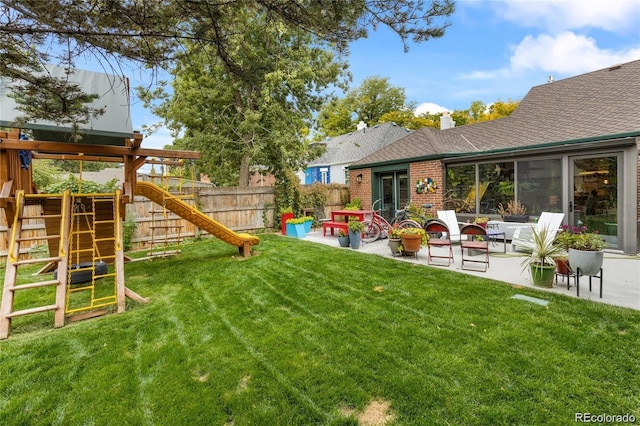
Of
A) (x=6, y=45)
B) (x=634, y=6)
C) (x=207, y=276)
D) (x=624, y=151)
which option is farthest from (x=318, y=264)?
(x=634, y=6)

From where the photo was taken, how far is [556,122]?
8.84 meters

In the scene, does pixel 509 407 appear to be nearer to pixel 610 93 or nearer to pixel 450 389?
pixel 450 389

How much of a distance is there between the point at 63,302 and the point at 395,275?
4735 mm

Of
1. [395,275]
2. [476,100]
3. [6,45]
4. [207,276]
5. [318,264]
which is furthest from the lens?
[476,100]

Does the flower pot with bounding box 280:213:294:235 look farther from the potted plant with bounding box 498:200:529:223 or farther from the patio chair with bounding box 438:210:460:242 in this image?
the potted plant with bounding box 498:200:529:223

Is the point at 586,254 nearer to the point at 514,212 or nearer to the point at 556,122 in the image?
the point at 514,212

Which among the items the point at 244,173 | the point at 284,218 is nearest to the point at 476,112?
the point at 244,173

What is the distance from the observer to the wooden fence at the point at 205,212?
7611 millimetres

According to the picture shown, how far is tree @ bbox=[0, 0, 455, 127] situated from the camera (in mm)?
2598

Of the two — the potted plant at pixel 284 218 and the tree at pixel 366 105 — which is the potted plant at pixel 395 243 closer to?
the potted plant at pixel 284 218

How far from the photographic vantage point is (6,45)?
9.08 ft

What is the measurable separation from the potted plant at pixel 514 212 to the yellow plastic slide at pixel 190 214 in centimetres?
683

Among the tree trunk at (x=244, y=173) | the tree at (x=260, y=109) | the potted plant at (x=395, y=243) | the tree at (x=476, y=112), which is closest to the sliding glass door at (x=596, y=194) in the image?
the potted plant at (x=395, y=243)

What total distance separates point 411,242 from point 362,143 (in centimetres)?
1412
